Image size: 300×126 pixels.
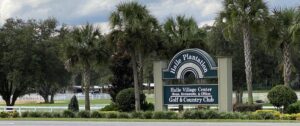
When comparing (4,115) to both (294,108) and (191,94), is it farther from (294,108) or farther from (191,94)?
(294,108)

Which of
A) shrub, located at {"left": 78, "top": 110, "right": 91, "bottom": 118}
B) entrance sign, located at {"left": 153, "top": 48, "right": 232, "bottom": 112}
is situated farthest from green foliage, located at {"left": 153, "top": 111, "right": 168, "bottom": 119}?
shrub, located at {"left": 78, "top": 110, "right": 91, "bottom": 118}

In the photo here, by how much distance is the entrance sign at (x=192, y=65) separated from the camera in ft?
120

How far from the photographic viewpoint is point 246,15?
39.8 metres

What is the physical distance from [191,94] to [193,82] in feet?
5.09

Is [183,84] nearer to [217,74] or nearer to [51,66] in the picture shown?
[217,74]

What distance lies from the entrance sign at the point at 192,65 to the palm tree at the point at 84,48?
8985 mm

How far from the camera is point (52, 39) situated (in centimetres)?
6272

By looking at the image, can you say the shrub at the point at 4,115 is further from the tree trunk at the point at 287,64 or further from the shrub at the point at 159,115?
the tree trunk at the point at 287,64

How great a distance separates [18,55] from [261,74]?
95.0 ft

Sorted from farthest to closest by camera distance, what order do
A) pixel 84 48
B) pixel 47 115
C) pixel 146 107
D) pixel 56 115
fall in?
1. pixel 84 48
2. pixel 146 107
3. pixel 47 115
4. pixel 56 115

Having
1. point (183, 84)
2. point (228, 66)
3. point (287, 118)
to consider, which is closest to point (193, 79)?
point (183, 84)

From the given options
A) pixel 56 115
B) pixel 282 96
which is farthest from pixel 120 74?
pixel 282 96

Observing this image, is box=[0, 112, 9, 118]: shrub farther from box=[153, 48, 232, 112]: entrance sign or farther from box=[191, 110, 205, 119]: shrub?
box=[191, 110, 205, 119]: shrub

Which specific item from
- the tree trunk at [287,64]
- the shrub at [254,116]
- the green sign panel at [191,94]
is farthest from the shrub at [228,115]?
the tree trunk at [287,64]
